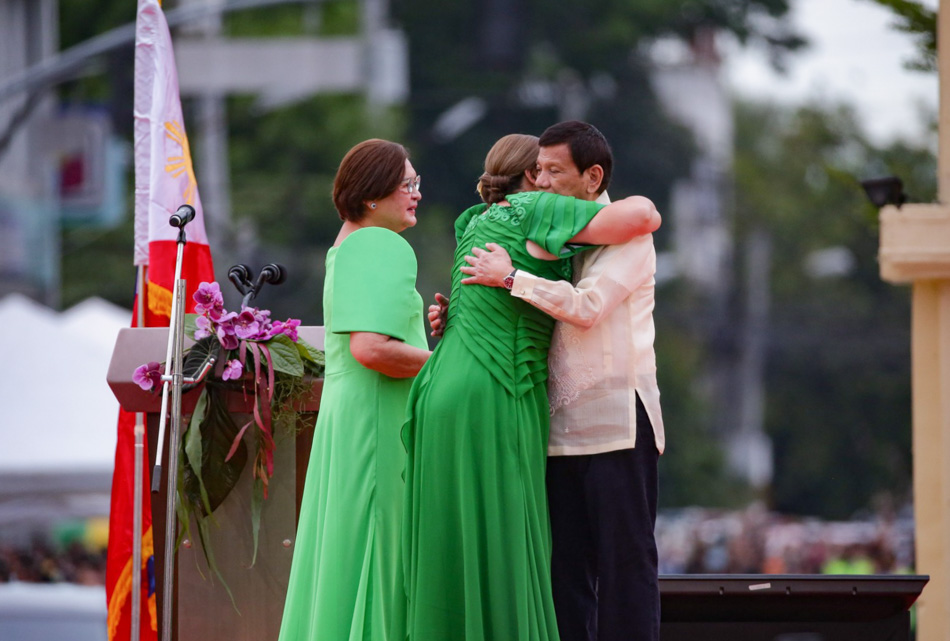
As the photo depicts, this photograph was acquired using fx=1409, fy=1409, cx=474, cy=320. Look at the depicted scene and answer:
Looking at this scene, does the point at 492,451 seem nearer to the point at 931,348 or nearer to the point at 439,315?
the point at 439,315

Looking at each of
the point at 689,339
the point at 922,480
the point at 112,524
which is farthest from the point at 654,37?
the point at 112,524

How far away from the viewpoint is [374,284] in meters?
4.56

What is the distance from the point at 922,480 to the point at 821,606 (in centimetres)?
292

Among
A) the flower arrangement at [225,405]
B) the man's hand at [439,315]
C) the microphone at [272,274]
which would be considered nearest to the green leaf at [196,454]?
the flower arrangement at [225,405]

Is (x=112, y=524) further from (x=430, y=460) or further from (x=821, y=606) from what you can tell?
(x=821, y=606)

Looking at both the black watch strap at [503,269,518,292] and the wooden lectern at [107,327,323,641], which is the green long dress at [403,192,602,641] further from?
the wooden lectern at [107,327,323,641]

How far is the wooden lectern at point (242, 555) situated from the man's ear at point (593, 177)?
1.37 m

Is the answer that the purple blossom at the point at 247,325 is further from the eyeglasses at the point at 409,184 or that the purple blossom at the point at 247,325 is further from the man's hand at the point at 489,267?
the man's hand at the point at 489,267

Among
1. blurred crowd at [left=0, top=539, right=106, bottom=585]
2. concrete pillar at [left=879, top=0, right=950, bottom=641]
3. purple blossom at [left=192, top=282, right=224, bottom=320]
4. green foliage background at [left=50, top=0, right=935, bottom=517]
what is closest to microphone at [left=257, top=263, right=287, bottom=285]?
purple blossom at [left=192, top=282, right=224, bottom=320]

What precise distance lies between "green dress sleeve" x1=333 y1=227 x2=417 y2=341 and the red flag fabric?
142cm

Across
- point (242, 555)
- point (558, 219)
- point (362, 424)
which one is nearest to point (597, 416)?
point (558, 219)

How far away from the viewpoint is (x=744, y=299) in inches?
1722

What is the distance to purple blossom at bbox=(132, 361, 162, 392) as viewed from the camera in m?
5.13

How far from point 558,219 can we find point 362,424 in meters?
0.96
